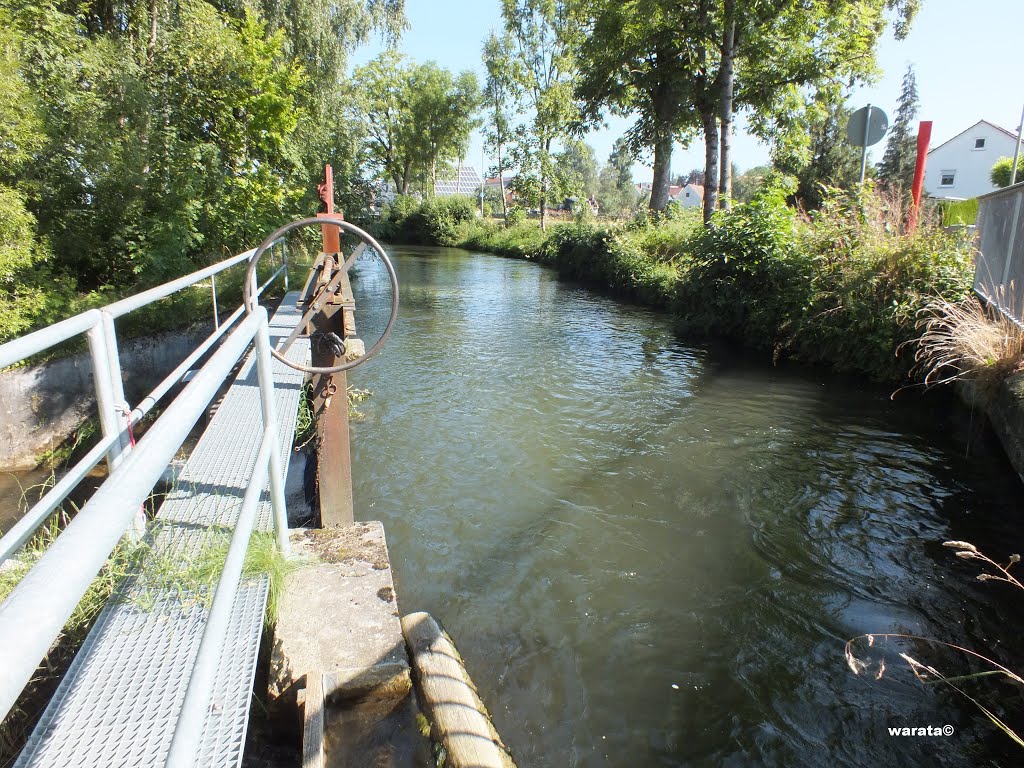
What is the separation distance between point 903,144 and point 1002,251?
42001mm

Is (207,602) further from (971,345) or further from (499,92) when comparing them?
(499,92)

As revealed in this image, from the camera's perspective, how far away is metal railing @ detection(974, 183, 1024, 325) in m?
6.87

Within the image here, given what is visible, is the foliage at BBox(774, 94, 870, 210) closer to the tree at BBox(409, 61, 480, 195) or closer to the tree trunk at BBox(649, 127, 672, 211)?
the tree trunk at BBox(649, 127, 672, 211)

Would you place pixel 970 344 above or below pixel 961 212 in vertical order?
below

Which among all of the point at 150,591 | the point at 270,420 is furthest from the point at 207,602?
the point at 270,420

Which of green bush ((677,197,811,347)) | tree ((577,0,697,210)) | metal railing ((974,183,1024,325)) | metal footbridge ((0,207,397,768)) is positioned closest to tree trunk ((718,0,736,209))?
tree ((577,0,697,210))

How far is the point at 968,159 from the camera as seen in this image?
1845 inches

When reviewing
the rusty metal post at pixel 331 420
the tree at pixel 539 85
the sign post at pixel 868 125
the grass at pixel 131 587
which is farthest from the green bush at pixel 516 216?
the grass at pixel 131 587

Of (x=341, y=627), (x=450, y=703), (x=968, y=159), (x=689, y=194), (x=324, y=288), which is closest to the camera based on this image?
(x=450, y=703)

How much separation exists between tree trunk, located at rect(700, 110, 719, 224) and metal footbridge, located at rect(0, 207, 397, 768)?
15.6 metres

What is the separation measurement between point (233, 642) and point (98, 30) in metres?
15.8

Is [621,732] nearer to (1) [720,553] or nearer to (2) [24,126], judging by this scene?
(1) [720,553]

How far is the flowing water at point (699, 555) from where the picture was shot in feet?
10.6

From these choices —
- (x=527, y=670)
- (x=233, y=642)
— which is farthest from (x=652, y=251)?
(x=233, y=642)
